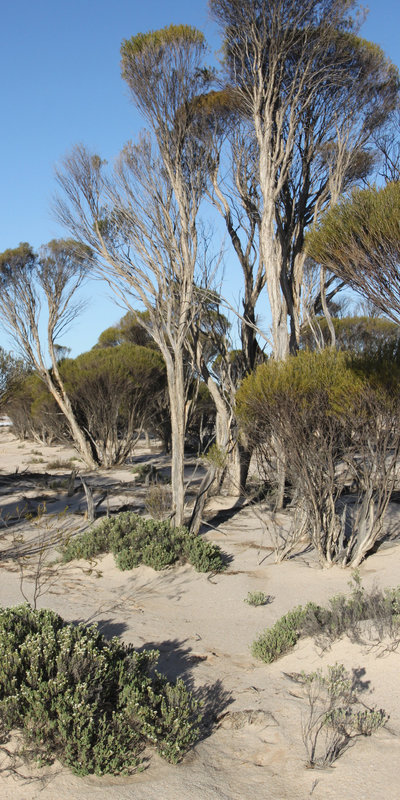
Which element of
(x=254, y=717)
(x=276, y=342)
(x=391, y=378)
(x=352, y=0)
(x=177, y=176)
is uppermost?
(x=352, y=0)

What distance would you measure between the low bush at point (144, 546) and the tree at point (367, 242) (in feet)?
14.9

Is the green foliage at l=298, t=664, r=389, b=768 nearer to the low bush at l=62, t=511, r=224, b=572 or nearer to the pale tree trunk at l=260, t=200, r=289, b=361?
the low bush at l=62, t=511, r=224, b=572

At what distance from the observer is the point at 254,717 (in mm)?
4086

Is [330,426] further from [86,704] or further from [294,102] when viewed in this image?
[294,102]

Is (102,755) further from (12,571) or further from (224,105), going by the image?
(224,105)

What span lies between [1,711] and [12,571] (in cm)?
504

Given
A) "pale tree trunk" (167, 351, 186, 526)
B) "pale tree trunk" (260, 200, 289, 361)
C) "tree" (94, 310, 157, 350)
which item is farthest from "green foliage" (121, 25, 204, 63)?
"tree" (94, 310, 157, 350)

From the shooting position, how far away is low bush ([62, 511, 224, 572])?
27.5 feet

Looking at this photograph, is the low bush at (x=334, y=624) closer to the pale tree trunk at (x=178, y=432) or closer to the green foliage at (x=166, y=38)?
the pale tree trunk at (x=178, y=432)

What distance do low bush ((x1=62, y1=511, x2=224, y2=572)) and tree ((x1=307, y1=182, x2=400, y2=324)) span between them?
4.55m

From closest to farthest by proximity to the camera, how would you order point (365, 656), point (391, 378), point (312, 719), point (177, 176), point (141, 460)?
1. point (312, 719)
2. point (365, 656)
3. point (391, 378)
4. point (177, 176)
5. point (141, 460)

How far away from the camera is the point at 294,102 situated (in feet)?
39.7

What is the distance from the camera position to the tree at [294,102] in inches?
460

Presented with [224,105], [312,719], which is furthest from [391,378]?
[224,105]
